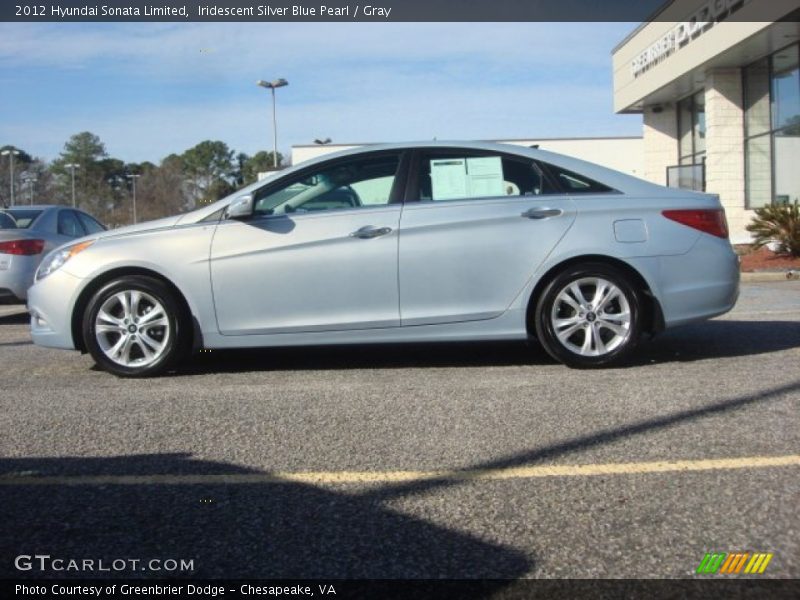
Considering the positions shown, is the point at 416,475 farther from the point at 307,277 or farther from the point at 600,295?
the point at 600,295

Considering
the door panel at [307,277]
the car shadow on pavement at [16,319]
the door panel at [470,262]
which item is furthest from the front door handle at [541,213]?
the car shadow on pavement at [16,319]

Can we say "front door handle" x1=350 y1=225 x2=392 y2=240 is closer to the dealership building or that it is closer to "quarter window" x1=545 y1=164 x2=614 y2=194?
"quarter window" x1=545 y1=164 x2=614 y2=194

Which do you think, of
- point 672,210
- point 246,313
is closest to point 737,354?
point 672,210

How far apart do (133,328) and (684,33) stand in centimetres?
1792

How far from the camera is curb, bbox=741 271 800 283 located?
42.2 feet

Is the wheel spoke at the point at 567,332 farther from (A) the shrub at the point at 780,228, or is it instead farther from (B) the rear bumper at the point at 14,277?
(A) the shrub at the point at 780,228

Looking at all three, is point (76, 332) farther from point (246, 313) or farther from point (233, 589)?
point (233, 589)

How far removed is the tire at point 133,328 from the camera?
230 inches

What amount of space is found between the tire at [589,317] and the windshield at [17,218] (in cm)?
716

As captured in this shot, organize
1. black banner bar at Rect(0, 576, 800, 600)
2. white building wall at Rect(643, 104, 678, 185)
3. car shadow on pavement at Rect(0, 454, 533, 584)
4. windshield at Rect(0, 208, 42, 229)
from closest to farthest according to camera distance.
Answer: black banner bar at Rect(0, 576, 800, 600)
car shadow on pavement at Rect(0, 454, 533, 584)
windshield at Rect(0, 208, 42, 229)
white building wall at Rect(643, 104, 678, 185)

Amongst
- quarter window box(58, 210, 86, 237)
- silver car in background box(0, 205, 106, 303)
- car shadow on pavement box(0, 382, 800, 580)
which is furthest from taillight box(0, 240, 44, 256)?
car shadow on pavement box(0, 382, 800, 580)

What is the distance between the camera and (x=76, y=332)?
5.96 metres

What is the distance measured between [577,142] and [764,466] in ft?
97.3

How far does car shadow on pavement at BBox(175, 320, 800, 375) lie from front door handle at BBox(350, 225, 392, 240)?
3.25 feet
